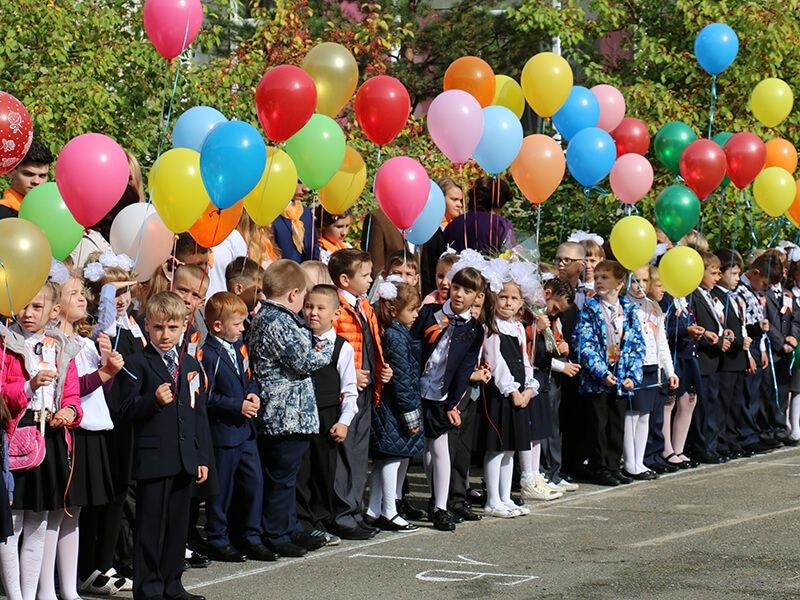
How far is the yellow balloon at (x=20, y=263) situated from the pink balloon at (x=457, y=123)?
16.0 ft

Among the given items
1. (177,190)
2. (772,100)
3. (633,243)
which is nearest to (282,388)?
(177,190)

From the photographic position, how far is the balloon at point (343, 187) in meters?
11.3

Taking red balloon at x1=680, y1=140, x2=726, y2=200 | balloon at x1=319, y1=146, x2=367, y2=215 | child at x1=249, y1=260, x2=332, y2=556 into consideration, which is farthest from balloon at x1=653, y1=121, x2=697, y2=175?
child at x1=249, y1=260, x2=332, y2=556

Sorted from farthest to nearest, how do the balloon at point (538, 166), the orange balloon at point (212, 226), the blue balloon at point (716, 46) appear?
the blue balloon at point (716, 46)
the balloon at point (538, 166)
the orange balloon at point (212, 226)

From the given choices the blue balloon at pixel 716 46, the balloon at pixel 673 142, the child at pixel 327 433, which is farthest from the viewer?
the blue balloon at pixel 716 46

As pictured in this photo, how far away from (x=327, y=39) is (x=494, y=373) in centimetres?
889

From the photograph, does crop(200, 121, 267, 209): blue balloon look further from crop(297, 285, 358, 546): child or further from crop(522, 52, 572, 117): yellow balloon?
crop(522, 52, 572, 117): yellow balloon

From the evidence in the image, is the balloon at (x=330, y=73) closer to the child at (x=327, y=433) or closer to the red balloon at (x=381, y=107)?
the red balloon at (x=381, y=107)

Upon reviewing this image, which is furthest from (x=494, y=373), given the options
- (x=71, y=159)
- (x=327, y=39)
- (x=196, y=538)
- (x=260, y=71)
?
(x=327, y=39)

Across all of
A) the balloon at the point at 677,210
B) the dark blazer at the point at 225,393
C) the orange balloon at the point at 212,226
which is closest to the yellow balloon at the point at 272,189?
the orange balloon at the point at 212,226

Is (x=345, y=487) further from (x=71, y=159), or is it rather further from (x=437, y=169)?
(x=437, y=169)

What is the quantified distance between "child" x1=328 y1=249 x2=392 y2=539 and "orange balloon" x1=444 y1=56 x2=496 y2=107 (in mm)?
3161

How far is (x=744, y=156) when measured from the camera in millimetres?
13852

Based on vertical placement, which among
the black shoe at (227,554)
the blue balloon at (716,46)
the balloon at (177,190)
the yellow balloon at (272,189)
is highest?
the blue balloon at (716,46)
